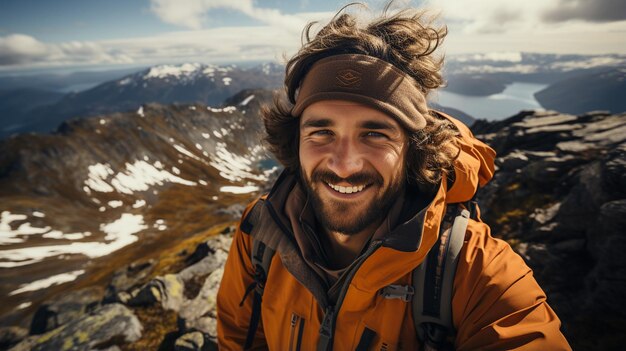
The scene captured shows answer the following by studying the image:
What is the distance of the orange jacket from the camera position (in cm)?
314

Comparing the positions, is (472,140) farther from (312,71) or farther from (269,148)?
(269,148)

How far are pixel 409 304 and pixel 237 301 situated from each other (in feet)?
10.2

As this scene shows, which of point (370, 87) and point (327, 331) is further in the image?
point (370, 87)

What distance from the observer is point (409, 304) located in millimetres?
3619

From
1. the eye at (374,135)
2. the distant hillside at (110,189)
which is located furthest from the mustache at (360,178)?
the distant hillside at (110,189)

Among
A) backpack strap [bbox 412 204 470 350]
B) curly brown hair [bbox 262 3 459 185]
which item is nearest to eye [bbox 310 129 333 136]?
curly brown hair [bbox 262 3 459 185]

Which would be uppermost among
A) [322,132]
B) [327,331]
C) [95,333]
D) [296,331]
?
[322,132]

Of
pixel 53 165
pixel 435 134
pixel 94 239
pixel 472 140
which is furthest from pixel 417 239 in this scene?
pixel 53 165

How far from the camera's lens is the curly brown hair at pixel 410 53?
4.70 meters

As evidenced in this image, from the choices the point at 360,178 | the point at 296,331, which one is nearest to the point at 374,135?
the point at 360,178

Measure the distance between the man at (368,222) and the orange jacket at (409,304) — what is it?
1 centimetres

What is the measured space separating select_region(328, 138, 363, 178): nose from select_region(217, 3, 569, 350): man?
0.6 inches

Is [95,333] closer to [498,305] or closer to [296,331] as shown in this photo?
[296,331]

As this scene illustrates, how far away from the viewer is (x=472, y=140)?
541 centimetres
